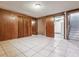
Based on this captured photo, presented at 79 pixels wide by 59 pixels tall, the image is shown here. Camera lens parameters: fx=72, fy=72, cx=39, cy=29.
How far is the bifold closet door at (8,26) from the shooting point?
4.96 meters

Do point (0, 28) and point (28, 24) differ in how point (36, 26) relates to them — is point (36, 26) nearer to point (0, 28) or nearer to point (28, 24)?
point (28, 24)

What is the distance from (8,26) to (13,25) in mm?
486

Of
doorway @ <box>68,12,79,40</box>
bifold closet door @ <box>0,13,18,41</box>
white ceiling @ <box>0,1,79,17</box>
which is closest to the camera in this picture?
white ceiling @ <box>0,1,79,17</box>

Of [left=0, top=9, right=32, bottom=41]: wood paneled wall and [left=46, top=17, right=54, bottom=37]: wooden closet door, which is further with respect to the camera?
[left=46, top=17, right=54, bottom=37]: wooden closet door

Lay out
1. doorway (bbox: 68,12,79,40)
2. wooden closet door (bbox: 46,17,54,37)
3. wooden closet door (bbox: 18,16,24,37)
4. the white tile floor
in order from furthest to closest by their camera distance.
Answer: wooden closet door (bbox: 46,17,54,37) < wooden closet door (bbox: 18,16,24,37) < doorway (bbox: 68,12,79,40) < the white tile floor

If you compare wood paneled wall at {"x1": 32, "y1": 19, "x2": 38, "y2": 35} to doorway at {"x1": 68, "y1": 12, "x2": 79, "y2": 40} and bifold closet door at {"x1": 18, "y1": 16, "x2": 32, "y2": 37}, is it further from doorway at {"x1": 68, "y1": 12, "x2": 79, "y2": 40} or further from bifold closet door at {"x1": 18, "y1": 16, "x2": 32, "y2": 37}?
doorway at {"x1": 68, "y1": 12, "x2": 79, "y2": 40}

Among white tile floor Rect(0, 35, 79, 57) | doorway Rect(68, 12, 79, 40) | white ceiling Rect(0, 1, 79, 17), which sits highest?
white ceiling Rect(0, 1, 79, 17)

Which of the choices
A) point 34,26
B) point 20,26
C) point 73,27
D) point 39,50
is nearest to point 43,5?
point 39,50

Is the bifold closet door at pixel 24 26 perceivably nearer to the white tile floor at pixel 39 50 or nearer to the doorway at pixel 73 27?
the white tile floor at pixel 39 50

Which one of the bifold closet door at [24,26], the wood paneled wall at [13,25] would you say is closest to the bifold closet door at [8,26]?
the wood paneled wall at [13,25]

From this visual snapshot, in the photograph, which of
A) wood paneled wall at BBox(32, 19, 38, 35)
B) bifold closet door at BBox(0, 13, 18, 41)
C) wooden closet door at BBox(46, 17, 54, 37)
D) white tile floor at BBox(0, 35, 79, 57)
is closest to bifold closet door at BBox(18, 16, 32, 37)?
bifold closet door at BBox(0, 13, 18, 41)

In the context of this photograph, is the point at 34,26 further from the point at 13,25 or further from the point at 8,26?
the point at 8,26

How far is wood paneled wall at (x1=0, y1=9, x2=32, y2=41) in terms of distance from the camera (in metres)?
5.03

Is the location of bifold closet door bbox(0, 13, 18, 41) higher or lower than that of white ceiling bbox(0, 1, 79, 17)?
lower
